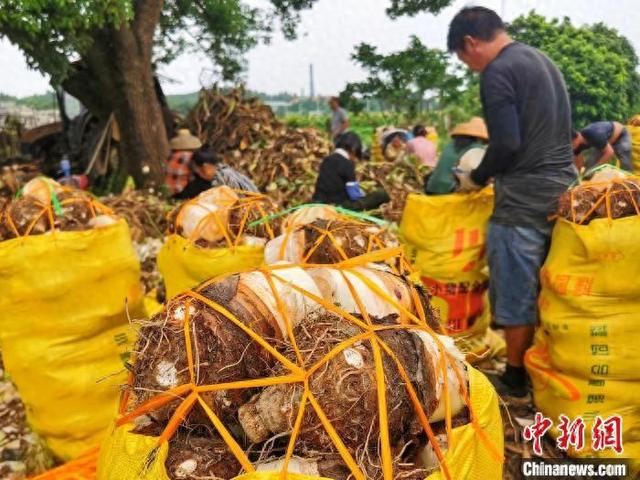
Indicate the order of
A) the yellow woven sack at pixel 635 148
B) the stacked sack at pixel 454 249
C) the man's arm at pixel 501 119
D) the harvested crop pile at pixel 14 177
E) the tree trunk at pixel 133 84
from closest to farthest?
Result: the man's arm at pixel 501 119
the stacked sack at pixel 454 249
the yellow woven sack at pixel 635 148
the tree trunk at pixel 133 84
the harvested crop pile at pixel 14 177

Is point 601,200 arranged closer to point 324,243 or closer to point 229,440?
point 324,243

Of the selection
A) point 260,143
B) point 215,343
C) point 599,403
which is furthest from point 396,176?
point 215,343

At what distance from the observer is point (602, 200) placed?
8.96 feet

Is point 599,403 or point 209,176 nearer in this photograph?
point 599,403

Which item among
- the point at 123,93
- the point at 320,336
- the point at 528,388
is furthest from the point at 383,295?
the point at 123,93

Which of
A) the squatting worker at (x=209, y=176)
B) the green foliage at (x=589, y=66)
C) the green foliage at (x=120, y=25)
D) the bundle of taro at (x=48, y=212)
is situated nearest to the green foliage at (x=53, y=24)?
the green foliage at (x=120, y=25)

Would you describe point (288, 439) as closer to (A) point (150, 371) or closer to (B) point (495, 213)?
(A) point (150, 371)

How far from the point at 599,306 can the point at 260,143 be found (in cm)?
763

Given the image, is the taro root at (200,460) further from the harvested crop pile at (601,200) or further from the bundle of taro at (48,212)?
the harvested crop pile at (601,200)

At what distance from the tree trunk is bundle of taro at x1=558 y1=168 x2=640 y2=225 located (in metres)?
6.60

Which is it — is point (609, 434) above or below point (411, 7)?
below

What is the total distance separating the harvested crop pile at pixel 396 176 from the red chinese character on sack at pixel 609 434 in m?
5.79

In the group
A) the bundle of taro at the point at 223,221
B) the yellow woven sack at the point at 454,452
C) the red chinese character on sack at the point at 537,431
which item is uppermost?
the bundle of taro at the point at 223,221

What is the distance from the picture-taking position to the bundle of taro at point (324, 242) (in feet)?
7.39
